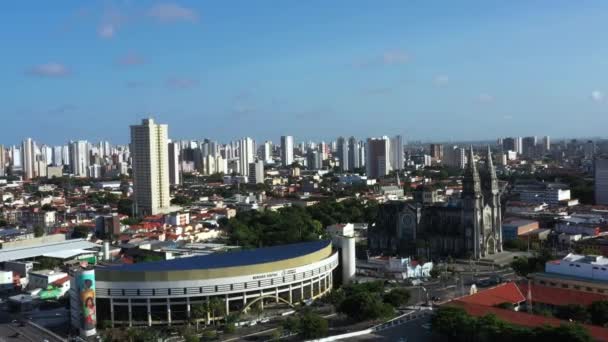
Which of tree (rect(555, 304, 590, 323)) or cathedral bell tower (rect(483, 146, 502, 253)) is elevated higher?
cathedral bell tower (rect(483, 146, 502, 253))

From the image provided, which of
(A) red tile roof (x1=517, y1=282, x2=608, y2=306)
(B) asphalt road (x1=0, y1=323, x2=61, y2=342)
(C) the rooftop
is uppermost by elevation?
(C) the rooftop

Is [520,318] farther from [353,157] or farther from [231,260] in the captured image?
[353,157]

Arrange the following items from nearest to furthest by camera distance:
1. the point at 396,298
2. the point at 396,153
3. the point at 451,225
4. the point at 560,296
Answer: the point at 560,296 → the point at 396,298 → the point at 451,225 → the point at 396,153

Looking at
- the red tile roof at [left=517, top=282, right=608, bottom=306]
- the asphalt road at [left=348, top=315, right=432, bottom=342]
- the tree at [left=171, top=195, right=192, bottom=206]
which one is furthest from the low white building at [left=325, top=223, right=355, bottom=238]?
the tree at [left=171, top=195, right=192, bottom=206]

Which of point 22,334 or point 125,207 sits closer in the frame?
point 22,334

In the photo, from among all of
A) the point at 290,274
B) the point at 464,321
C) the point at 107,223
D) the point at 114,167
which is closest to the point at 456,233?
the point at 290,274

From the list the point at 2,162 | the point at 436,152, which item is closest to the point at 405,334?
the point at 2,162

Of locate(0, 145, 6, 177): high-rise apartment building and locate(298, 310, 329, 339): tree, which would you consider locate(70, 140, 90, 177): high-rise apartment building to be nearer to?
locate(0, 145, 6, 177): high-rise apartment building

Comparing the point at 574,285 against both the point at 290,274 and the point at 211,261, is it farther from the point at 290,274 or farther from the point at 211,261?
the point at 211,261
